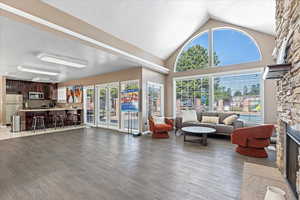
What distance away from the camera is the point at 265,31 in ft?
15.6

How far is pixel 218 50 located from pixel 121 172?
5.92m

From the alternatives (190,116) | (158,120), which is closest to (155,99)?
(158,120)

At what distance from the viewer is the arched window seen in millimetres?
5344

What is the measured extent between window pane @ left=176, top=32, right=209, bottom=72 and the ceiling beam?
281 cm

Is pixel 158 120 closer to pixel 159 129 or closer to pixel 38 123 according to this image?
pixel 159 129

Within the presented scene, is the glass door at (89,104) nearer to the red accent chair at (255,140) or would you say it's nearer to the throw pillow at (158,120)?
the throw pillow at (158,120)

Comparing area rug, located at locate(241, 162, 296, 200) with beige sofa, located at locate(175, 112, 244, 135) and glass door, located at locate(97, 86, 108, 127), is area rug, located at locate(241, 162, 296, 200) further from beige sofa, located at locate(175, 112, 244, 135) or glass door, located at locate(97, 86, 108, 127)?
glass door, located at locate(97, 86, 108, 127)

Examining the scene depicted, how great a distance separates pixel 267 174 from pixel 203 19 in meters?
5.71

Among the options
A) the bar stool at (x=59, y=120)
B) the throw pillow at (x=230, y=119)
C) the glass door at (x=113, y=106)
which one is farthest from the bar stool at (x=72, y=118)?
the throw pillow at (x=230, y=119)

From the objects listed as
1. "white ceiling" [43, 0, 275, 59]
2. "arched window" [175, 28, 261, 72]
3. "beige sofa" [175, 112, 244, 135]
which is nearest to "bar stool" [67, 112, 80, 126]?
"white ceiling" [43, 0, 275, 59]

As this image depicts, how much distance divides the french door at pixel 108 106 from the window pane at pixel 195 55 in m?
3.38

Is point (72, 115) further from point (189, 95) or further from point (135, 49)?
point (189, 95)

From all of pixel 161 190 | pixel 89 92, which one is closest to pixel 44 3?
pixel 161 190

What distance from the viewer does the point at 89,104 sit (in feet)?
26.6
